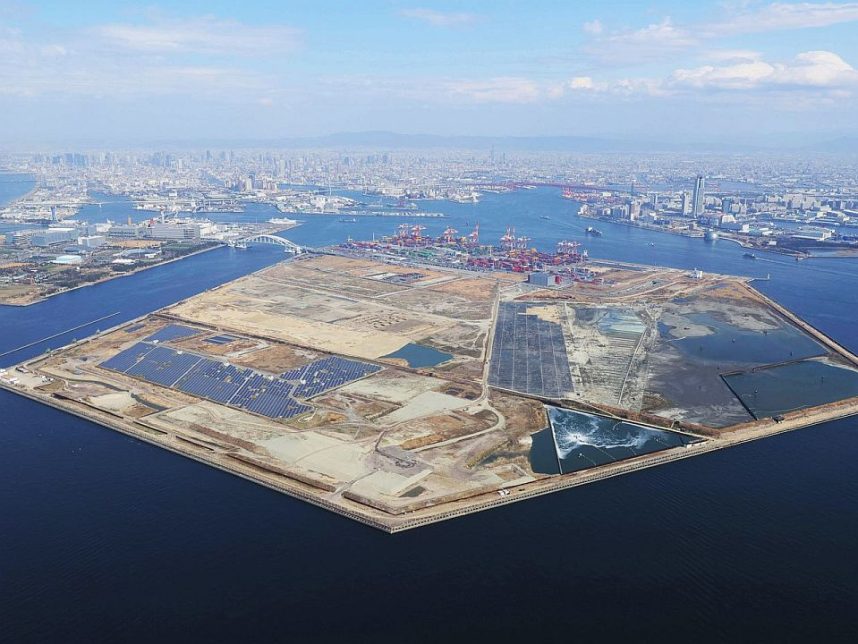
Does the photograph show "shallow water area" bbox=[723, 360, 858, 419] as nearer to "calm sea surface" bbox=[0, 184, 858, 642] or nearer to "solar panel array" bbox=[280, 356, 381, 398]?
"calm sea surface" bbox=[0, 184, 858, 642]

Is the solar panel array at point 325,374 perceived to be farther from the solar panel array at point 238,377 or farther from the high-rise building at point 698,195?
the high-rise building at point 698,195

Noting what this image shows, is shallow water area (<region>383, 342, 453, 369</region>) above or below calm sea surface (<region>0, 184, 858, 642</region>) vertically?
above

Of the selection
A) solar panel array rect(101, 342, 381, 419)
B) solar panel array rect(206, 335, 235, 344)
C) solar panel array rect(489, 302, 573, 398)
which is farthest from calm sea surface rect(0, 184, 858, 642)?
solar panel array rect(206, 335, 235, 344)

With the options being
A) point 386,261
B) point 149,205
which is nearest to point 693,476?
point 386,261

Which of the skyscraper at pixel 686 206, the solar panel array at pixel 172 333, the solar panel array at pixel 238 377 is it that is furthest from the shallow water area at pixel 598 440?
the skyscraper at pixel 686 206

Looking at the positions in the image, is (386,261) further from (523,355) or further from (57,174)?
(57,174)

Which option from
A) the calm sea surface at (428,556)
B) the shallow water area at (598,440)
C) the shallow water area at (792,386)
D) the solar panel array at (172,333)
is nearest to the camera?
the calm sea surface at (428,556)
